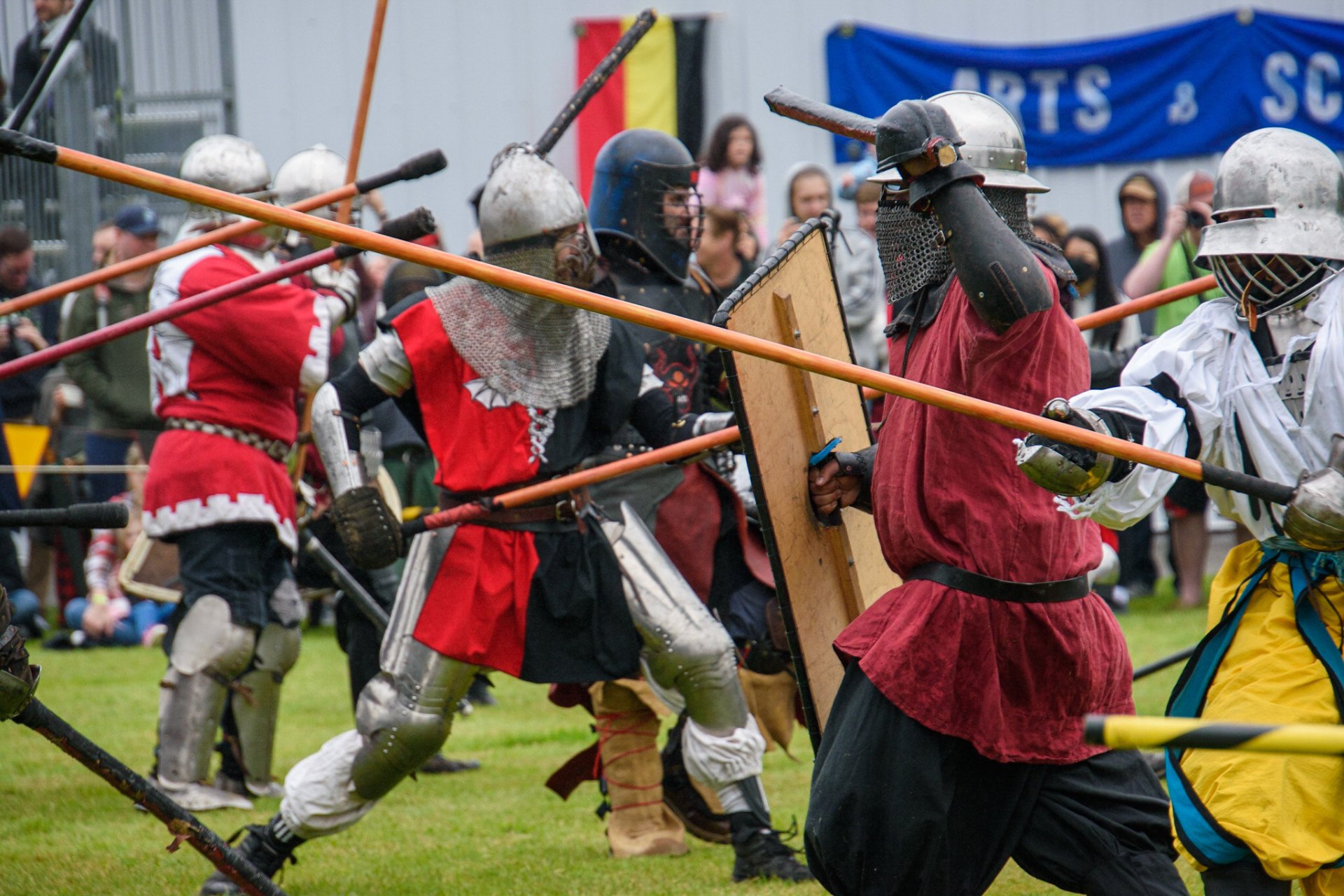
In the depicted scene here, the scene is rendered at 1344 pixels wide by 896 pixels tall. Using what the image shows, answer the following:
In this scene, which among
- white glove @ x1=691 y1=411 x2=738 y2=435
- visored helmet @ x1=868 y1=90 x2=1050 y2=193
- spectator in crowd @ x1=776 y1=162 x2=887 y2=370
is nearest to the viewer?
visored helmet @ x1=868 y1=90 x2=1050 y2=193

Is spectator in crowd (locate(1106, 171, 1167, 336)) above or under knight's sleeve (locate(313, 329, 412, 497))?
above

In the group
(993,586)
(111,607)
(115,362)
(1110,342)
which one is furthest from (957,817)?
(111,607)

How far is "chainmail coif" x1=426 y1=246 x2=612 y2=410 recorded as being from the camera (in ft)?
13.4

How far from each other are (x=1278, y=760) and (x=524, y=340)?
2167mm

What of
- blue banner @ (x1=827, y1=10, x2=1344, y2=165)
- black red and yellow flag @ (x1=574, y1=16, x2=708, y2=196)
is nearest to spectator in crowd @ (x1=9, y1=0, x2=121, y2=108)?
black red and yellow flag @ (x1=574, y1=16, x2=708, y2=196)

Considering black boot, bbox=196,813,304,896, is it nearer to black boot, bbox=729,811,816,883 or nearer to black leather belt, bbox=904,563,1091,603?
black boot, bbox=729,811,816,883

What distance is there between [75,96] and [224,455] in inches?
226

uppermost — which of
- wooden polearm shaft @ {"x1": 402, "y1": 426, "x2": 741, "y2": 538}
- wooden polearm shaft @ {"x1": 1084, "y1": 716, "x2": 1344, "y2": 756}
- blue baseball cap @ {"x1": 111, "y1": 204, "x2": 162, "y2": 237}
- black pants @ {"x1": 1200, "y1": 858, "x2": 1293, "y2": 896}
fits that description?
blue baseball cap @ {"x1": 111, "y1": 204, "x2": 162, "y2": 237}

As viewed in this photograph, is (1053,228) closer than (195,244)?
No

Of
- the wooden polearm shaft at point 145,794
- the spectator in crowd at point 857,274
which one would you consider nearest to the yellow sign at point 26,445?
the spectator in crowd at point 857,274

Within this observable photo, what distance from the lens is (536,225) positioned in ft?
13.9

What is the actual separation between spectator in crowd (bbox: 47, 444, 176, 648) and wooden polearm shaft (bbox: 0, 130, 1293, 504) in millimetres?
6182

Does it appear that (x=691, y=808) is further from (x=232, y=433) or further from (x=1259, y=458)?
(x=1259, y=458)

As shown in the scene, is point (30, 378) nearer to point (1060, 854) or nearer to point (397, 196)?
point (397, 196)
